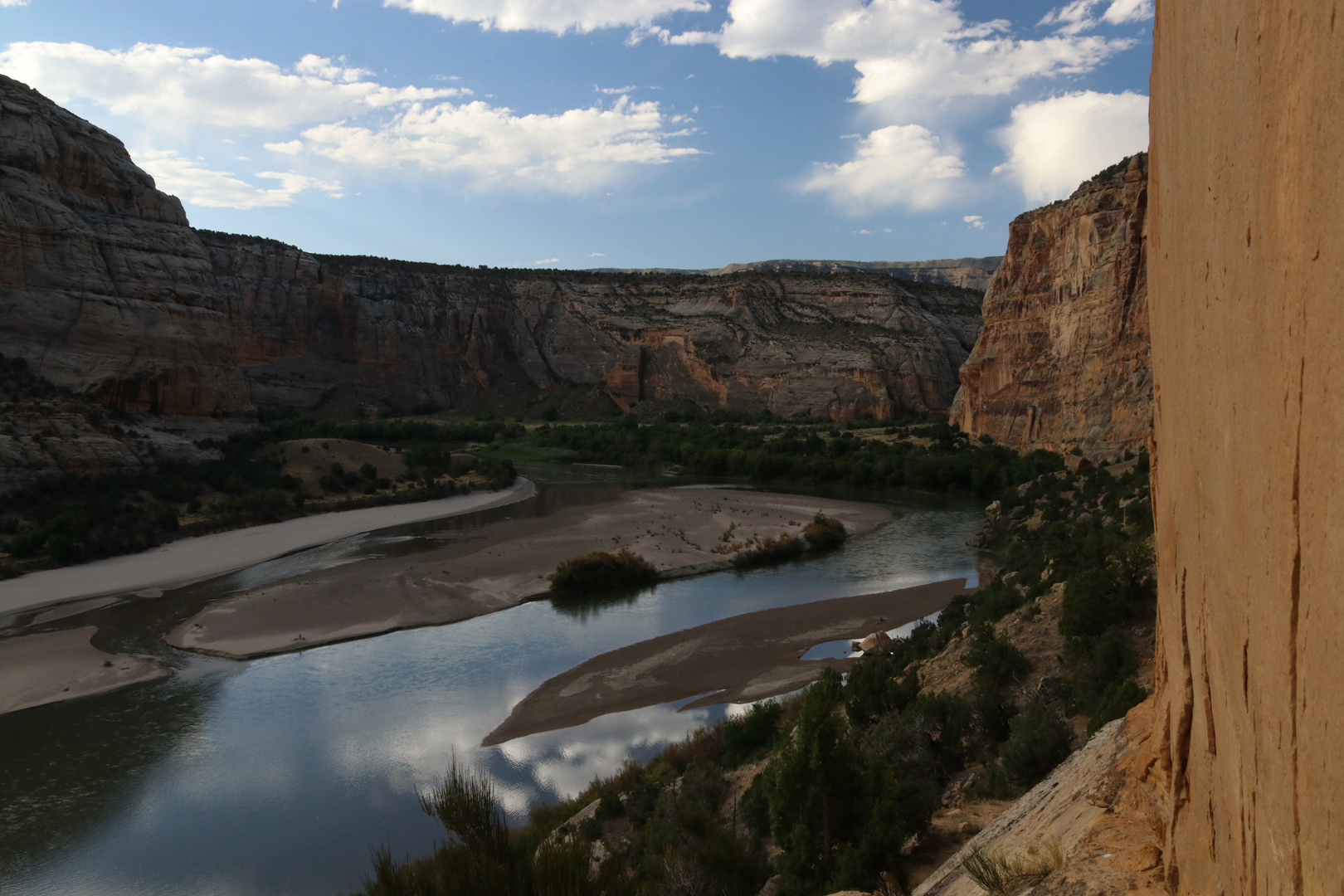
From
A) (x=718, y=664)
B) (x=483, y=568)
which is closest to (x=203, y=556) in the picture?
(x=483, y=568)

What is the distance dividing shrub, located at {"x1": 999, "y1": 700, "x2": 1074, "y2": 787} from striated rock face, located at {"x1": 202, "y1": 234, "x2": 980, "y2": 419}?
5811 centimetres

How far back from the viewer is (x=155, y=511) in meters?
30.8

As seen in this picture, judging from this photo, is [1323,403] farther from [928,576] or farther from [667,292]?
[667,292]

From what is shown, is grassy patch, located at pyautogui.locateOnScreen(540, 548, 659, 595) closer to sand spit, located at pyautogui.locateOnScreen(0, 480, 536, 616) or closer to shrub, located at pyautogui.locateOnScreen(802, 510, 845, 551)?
shrub, located at pyautogui.locateOnScreen(802, 510, 845, 551)

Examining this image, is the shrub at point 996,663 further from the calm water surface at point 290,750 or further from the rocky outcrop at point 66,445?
the rocky outcrop at point 66,445

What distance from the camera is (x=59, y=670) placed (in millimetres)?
17188

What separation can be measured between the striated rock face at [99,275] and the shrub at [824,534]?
1283 inches

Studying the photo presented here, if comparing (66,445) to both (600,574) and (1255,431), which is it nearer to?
(600,574)

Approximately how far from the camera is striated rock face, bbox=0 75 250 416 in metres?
37.8

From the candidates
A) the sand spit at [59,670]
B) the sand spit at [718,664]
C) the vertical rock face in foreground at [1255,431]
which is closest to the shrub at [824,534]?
the sand spit at [718,664]

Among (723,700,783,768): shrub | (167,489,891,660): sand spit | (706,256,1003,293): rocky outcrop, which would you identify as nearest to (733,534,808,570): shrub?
(167,489,891,660): sand spit

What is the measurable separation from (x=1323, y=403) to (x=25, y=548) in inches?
1256

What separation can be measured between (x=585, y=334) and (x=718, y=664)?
67891 mm

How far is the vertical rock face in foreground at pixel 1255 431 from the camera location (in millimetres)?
1696
